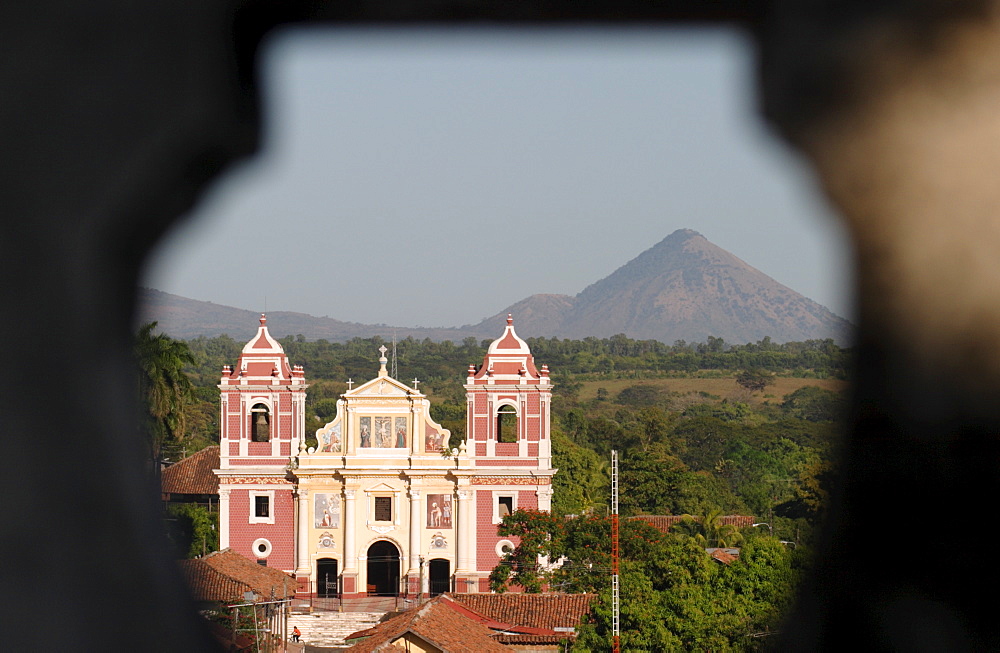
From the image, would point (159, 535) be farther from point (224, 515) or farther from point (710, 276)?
point (710, 276)

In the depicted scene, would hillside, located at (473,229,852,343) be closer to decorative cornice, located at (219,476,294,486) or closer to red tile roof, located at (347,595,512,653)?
decorative cornice, located at (219,476,294,486)

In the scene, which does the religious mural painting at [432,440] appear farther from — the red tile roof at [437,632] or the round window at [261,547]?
the red tile roof at [437,632]

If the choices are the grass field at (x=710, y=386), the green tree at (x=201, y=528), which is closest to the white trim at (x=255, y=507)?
the green tree at (x=201, y=528)

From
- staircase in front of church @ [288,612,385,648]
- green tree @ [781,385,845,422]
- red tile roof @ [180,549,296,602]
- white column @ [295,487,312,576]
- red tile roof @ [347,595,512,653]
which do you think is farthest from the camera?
green tree @ [781,385,845,422]

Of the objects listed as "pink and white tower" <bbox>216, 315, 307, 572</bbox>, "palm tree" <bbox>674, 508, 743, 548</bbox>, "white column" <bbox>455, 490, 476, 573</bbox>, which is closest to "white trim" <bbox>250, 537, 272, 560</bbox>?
"pink and white tower" <bbox>216, 315, 307, 572</bbox>

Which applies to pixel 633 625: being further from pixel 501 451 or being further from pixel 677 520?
pixel 677 520

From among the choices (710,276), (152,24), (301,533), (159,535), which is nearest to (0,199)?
(152,24)

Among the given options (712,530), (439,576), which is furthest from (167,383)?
(712,530)
